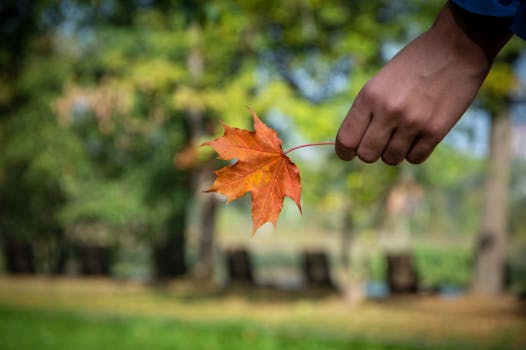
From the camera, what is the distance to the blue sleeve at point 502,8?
120cm

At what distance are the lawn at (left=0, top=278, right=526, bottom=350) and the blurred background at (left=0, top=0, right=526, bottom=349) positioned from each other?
0.06m

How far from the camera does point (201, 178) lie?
1397cm

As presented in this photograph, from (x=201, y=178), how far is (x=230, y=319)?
414 cm

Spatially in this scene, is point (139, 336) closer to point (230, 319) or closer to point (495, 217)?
point (230, 319)

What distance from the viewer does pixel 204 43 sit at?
12.7 metres

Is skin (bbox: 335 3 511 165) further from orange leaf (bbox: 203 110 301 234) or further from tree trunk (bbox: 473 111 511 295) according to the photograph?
tree trunk (bbox: 473 111 511 295)

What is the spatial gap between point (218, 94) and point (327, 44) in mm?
2199

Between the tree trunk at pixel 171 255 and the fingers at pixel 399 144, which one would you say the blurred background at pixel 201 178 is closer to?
the tree trunk at pixel 171 255

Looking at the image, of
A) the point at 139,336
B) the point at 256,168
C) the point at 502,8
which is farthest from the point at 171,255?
the point at 502,8

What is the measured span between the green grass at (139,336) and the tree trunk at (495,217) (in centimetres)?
651

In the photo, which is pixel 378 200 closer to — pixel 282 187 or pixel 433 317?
pixel 433 317

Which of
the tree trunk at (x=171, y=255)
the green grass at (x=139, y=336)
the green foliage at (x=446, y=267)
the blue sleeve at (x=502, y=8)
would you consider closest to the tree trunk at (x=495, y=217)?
the green foliage at (x=446, y=267)

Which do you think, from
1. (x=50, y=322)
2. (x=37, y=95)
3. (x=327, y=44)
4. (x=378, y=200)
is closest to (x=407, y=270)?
(x=378, y=200)

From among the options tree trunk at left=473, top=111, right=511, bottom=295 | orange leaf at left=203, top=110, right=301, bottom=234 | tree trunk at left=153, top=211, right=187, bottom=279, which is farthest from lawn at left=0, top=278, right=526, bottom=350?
orange leaf at left=203, top=110, right=301, bottom=234
